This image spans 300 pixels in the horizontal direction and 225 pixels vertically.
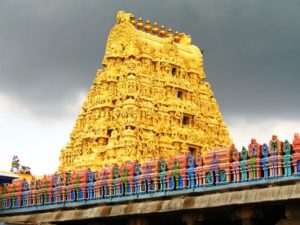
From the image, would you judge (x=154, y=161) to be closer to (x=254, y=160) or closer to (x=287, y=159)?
(x=254, y=160)

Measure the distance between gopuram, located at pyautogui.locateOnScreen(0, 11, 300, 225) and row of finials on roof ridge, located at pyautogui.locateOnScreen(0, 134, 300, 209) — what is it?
0.04m

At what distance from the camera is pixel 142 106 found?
133 ft

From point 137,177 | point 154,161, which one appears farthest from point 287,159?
point 137,177

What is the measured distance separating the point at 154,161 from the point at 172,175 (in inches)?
50.9

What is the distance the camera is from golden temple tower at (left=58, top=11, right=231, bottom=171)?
3988cm

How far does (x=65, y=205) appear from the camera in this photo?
30.0 meters

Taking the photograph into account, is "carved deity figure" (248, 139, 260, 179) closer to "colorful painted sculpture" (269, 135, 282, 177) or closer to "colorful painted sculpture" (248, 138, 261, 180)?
"colorful painted sculpture" (248, 138, 261, 180)

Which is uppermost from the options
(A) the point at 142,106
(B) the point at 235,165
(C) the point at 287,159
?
(A) the point at 142,106

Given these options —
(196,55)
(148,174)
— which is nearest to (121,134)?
(196,55)

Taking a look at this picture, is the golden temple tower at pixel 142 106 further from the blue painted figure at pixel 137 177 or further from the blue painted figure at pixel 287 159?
the blue painted figure at pixel 287 159

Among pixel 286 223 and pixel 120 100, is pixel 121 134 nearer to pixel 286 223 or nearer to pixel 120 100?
pixel 120 100

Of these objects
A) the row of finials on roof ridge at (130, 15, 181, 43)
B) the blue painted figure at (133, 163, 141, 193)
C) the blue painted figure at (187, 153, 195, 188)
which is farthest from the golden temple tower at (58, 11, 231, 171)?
the blue painted figure at (187, 153, 195, 188)

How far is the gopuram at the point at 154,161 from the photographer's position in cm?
2228

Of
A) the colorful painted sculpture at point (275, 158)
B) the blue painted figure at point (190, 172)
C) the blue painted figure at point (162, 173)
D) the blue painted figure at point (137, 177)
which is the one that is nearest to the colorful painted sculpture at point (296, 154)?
the colorful painted sculpture at point (275, 158)
